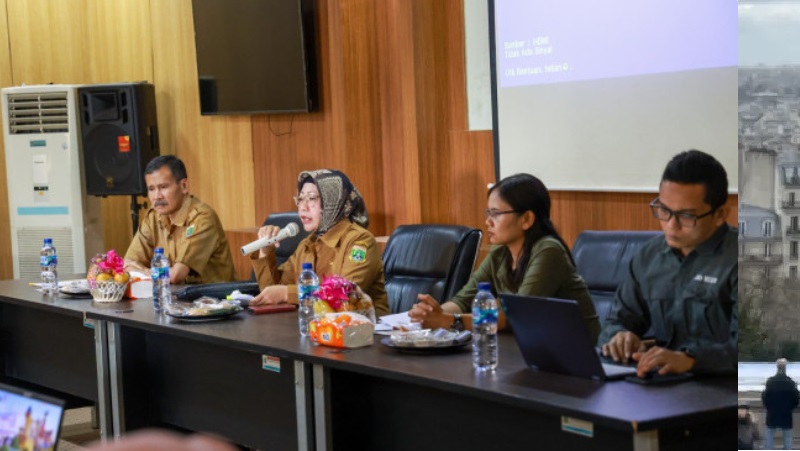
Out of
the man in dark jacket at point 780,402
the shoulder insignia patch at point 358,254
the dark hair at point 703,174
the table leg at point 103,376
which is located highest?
the dark hair at point 703,174

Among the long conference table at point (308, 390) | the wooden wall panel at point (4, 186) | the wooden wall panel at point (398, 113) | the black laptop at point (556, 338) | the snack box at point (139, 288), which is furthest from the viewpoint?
the wooden wall panel at point (4, 186)

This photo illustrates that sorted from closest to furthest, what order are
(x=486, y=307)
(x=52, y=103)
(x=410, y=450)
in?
(x=486, y=307) < (x=410, y=450) < (x=52, y=103)

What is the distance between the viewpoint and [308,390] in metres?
3.17

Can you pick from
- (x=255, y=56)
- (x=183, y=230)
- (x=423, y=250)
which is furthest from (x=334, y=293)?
(x=255, y=56)

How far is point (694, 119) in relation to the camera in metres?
4.18

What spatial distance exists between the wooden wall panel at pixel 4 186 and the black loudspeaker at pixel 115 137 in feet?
2.28

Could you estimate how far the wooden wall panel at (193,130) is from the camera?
659cm

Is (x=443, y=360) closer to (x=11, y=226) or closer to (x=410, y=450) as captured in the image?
(x=410, y=450)

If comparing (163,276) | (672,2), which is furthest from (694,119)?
(163,276)

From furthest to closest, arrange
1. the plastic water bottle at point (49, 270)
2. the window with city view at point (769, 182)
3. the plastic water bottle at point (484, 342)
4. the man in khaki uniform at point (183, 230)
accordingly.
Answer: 1. the man in khaki uniform at point (183, 230)
2. the plastic water bottle at point (49, 270)
3. the plastic water bottle at point (484, 342)
4. the window with city view at point (769, 182)

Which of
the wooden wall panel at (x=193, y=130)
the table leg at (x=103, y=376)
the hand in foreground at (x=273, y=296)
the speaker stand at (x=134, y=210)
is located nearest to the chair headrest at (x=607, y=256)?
the hand in foreground at (x=273, y=296)

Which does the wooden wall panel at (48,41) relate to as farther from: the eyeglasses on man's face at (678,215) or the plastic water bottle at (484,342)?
the eyeglasses on man's face at (678,215)

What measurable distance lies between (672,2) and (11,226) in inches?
171

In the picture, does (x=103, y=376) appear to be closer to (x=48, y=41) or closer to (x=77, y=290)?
(x=77, y=290)
